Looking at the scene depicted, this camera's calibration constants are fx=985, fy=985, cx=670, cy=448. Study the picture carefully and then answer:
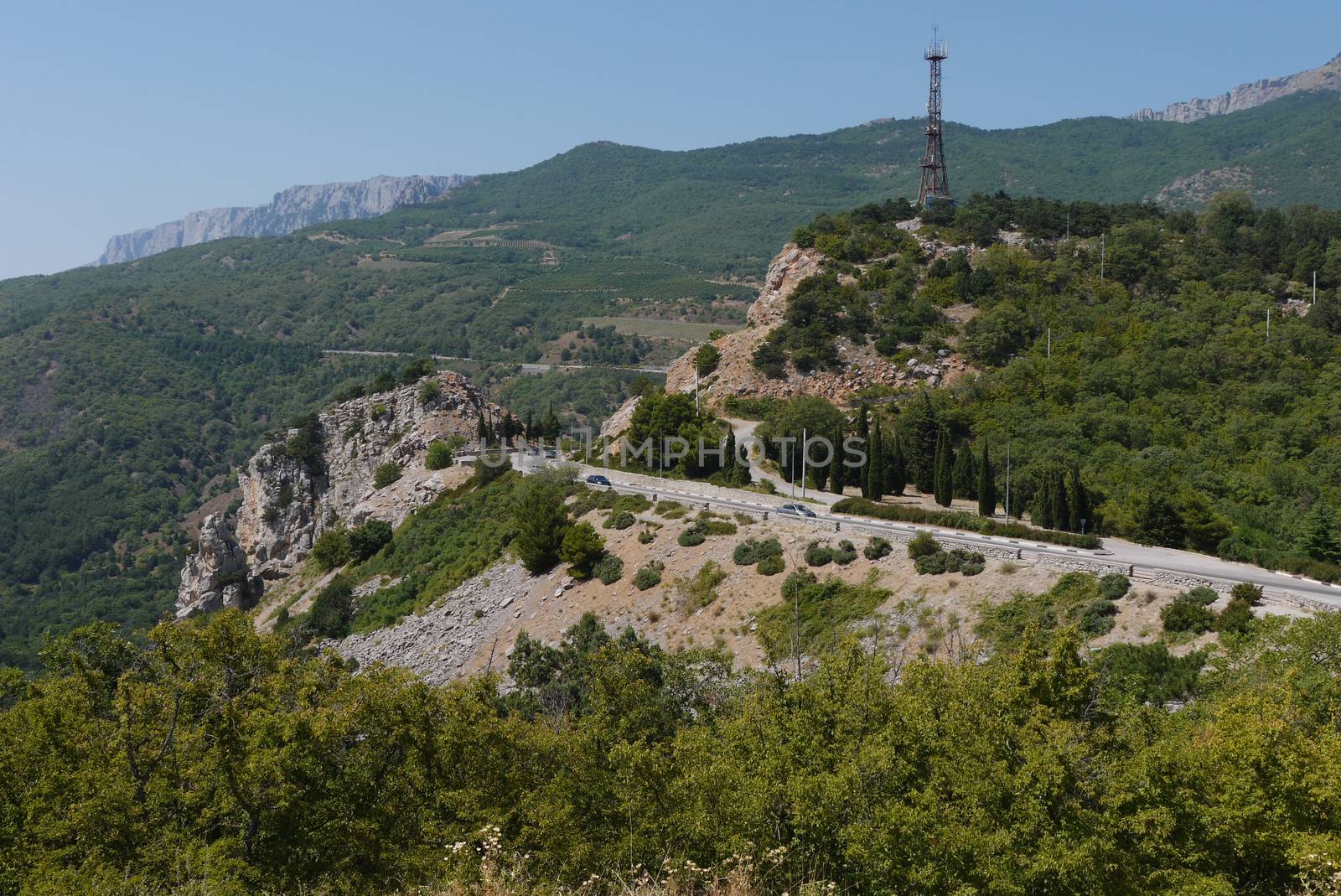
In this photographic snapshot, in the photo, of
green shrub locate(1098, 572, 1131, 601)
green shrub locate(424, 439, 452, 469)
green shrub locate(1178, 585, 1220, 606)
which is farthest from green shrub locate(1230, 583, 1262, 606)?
green shrub locate(424, 439, 452, 469)

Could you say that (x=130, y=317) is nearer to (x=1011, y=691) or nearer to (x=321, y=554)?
(x=321, y=554)

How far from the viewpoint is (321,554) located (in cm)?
5156

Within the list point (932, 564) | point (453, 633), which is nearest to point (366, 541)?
point (453, 633)

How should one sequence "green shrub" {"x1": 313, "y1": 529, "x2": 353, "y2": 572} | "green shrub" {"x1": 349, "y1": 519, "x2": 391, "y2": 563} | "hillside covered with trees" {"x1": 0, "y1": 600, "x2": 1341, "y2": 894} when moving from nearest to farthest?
"hillside covered with trees" {"x1": 0, "y1": 600, "x2": 1341, "y2": 894} < "green shrub" {"x1": 349, "y1": 519, "x2": 391, "y2": 563} < "green shrub" {"x1": 313, "y1": 529, "x2": 353, "y2": 572}

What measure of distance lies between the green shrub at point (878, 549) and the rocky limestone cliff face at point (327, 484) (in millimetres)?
29983

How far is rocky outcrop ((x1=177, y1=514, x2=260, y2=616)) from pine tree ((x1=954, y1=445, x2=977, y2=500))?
40.3 meters

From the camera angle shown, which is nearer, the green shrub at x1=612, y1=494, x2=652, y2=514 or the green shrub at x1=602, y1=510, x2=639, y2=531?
the green shrub at x1=602, y1=510, x2=639, y2=531

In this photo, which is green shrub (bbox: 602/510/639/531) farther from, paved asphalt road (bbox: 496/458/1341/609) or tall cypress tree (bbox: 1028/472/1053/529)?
tall cypress tree (bbox: 1028/472/1053/529)

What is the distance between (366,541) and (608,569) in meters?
19.0

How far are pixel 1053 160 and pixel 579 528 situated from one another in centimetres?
18109

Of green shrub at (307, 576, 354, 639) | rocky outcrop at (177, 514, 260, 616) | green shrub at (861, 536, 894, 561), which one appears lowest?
rocky outcrop at (177, 514, 260, 616)

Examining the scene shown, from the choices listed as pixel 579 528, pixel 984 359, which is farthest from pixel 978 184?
pixel 579 528

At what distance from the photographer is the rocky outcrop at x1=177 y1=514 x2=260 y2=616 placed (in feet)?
189

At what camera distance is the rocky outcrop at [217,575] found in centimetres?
5769
